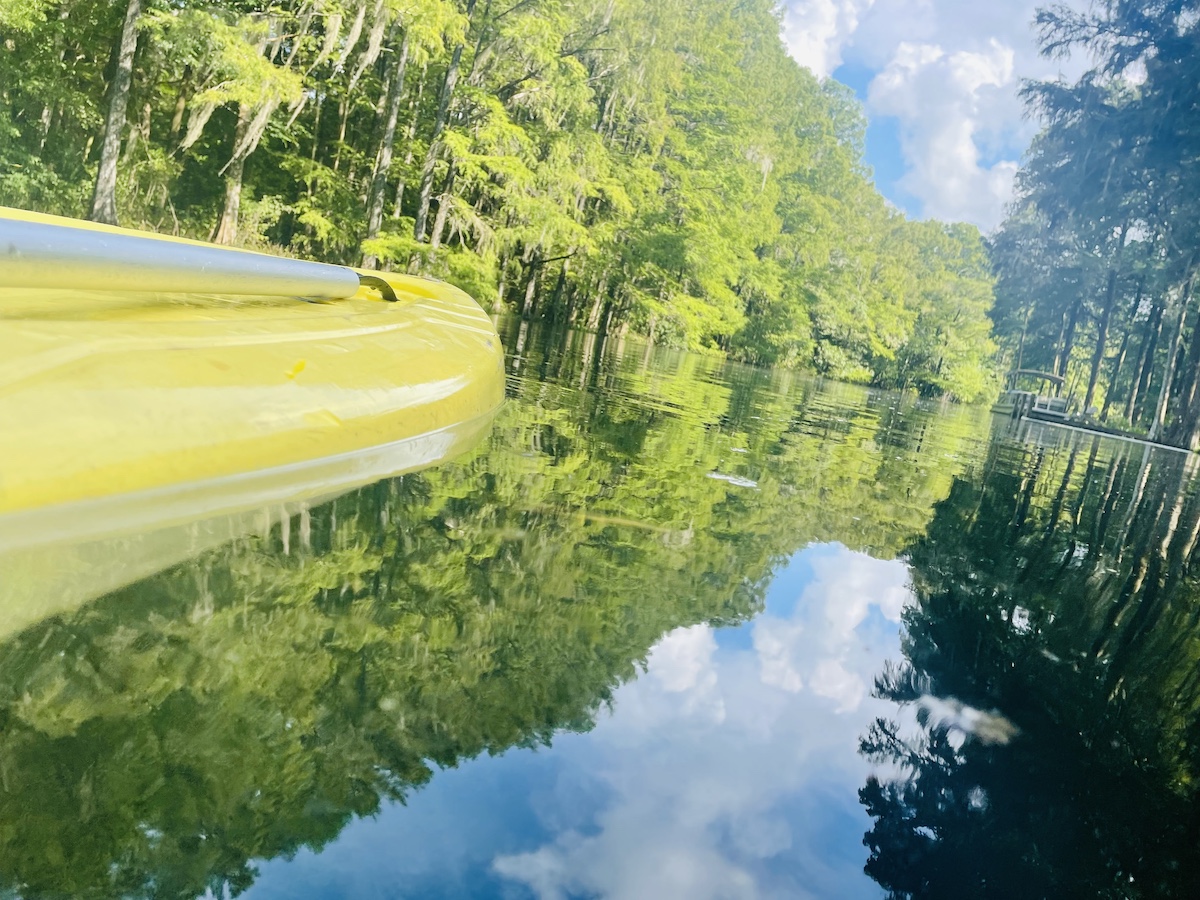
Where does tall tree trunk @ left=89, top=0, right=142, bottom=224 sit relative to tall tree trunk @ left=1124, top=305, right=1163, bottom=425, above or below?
below

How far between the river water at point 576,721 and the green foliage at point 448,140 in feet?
28.8

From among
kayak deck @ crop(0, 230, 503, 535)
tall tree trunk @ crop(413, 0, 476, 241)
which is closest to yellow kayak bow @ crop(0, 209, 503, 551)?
kayak deck @ crop(0, 230, 503, 535)

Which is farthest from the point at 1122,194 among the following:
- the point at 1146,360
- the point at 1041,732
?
the point at 1041,732

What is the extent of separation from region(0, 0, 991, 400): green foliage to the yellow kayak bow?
301 inches

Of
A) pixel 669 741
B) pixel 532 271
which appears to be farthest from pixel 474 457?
pixel 532 271

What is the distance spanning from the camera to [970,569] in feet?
7.36

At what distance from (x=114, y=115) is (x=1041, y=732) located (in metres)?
10.7

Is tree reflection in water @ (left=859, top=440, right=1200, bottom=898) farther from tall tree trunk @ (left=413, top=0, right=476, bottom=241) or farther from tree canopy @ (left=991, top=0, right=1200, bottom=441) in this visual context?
tree canopy @ (left=991, top=0, right=1200, bottom=441)

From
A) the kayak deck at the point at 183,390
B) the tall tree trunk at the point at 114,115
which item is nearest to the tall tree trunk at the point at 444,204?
the tall tree trunk at the point at 114,115

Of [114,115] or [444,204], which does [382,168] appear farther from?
[114,115]

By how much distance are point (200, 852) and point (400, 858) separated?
0.54 feet

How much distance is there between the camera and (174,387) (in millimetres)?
1533

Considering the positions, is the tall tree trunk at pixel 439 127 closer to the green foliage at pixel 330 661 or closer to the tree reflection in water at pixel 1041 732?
the green foliage at pixel 330 661

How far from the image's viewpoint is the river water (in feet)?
2.29
